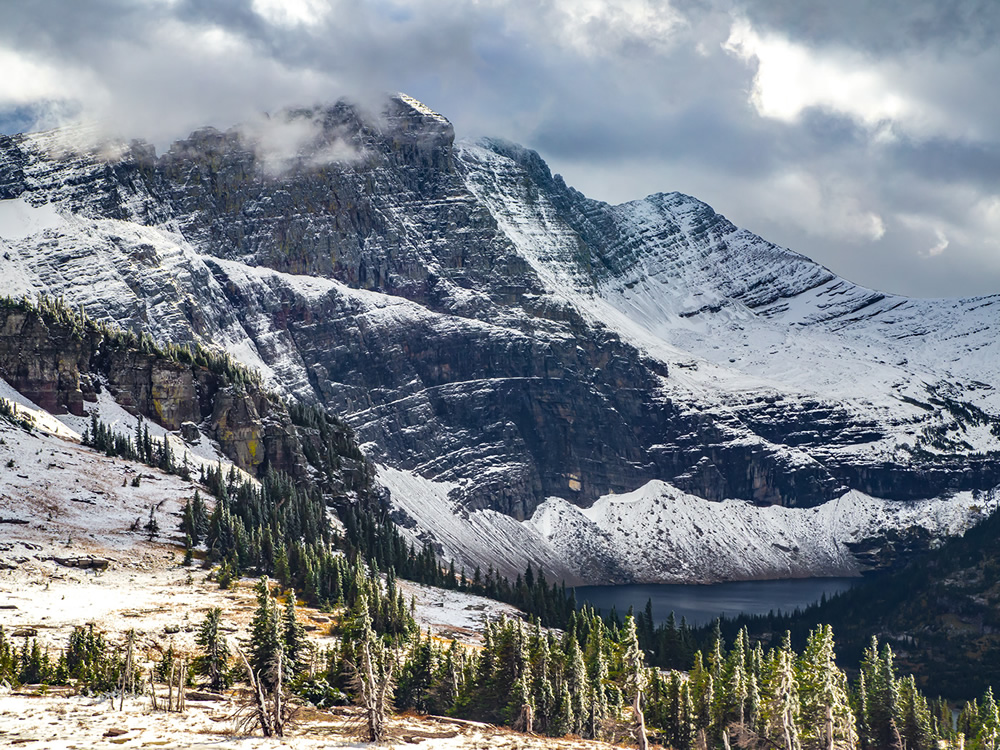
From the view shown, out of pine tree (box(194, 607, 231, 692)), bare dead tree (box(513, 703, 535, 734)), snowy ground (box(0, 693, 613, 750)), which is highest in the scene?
pine tree (box(194, 607, 231, 692))

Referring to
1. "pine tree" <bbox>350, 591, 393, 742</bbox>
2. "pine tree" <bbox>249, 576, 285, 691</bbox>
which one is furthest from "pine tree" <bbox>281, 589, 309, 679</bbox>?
"pine tree" <bbox>350, 591, 393, 742</bbox>

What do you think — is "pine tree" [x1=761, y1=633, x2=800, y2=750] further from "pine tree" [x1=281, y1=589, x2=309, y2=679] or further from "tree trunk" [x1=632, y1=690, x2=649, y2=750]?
"pine tree" [x1=281, y1=589, x2=309, y2=679]

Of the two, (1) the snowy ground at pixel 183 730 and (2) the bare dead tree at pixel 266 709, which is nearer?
(1) the snowy ground at pixel 183 730

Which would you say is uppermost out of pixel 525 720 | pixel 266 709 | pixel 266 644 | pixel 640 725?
pixel 266 644

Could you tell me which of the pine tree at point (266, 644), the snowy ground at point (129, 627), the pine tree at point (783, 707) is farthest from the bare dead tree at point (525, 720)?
the pine tree at point (266, 644)

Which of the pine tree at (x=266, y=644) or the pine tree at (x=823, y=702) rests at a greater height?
the pine tree at (x=266, y=644)

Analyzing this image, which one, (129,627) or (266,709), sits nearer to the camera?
(266,709)

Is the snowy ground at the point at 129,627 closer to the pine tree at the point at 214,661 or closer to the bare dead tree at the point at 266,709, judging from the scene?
the bare dead tree at the point at 266,709

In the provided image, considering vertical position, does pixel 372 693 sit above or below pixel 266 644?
below

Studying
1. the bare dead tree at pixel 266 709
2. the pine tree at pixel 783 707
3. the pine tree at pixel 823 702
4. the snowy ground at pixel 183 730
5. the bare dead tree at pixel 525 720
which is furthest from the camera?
the bare dead tree at pixel 525 720

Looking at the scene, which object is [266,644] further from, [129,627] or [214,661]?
[129,627]

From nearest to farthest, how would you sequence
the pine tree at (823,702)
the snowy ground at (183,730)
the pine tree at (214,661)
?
the snowy ground at (183,730)
the pine tree at (214,661)
the pine tree at (823,702)

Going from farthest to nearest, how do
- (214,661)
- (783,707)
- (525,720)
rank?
(525,720), (783,707), (214,661)

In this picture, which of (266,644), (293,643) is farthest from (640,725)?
(266,644)
